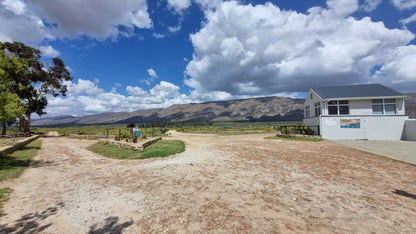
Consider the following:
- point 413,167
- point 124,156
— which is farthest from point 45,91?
point 413,167

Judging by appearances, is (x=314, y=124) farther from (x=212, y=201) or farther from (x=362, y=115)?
(x=212, y=201)

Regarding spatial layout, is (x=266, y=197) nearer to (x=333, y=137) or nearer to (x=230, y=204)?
(x=230, y=204)

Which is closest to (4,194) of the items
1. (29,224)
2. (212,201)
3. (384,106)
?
(29,224)

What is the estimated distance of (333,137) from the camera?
2061 cm

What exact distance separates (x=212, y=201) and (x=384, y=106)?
26631 mm

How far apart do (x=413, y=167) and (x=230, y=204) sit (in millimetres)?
10060

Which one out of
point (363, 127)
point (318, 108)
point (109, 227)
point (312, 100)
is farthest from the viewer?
point (312, 100)

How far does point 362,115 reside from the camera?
2028cm

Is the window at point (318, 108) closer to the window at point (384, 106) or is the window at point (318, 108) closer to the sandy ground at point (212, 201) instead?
the window at point (384, 106)

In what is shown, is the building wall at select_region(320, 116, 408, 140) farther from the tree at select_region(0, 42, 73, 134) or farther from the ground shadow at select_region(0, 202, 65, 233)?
the tree at select_region(0, 42, 73, 134)

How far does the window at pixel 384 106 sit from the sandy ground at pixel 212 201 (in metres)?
17.5

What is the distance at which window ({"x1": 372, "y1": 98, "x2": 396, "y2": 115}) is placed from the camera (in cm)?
2056

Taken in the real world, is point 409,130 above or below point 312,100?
below

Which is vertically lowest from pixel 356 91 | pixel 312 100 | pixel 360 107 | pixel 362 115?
pixel 362 115
